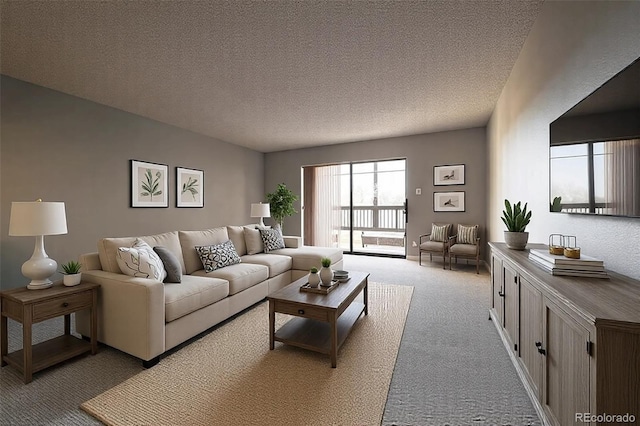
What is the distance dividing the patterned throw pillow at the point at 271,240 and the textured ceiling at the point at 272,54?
1830 mm

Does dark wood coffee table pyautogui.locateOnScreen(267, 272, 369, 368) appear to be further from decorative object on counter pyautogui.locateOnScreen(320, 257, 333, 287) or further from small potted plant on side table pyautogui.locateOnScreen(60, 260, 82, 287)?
small potted plant on side table pyautogui.locateOnScreen(60, 260, 82, 287)

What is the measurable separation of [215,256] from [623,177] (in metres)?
3.17

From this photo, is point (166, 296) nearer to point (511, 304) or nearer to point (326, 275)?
point (326, 275)

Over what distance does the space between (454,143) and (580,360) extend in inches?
196

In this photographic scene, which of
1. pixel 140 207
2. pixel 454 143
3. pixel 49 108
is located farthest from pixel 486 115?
pixel 49 108

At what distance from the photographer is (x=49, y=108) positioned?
11.0ft

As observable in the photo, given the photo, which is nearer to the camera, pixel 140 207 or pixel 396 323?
pixel 396 323

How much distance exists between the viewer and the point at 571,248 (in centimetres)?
155

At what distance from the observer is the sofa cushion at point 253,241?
3945 mm

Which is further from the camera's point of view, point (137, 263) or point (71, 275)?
point (137, 263)

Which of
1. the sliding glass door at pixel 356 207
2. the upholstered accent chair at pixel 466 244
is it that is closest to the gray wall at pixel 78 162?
the sliding glass door at pixel 356 207

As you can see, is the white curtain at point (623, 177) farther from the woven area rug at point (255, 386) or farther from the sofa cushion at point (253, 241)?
the sofa cushion at point (253, 241)

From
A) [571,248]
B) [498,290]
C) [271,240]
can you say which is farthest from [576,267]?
[271,240]

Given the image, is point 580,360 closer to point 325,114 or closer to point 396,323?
point 396,323
